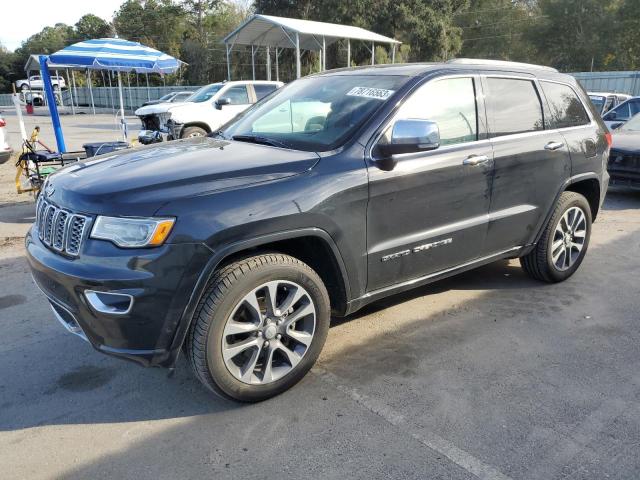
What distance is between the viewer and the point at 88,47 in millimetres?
12242

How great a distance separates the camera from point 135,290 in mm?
2475

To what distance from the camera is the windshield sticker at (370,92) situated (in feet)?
11.1

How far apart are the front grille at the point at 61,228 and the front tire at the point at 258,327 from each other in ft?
2.22

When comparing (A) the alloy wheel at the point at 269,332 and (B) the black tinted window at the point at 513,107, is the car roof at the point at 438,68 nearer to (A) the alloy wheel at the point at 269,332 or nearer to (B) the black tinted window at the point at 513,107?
(B) the black tinted window at the point at 513,107

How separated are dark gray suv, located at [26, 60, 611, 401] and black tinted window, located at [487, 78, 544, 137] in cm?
2

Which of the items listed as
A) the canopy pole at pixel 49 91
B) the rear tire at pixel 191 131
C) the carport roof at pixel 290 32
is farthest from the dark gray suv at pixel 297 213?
the carport roof at pixel 290 32

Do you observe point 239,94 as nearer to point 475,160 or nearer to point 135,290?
point 475,160

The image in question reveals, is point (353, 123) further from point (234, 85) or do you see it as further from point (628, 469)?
point (234, 85)

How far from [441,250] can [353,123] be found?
1.04 meters

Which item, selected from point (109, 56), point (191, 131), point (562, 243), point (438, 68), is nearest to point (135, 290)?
point (438, 68)

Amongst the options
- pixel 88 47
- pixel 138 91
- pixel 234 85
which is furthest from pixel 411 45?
pixel 88 47

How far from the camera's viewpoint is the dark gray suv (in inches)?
100.0

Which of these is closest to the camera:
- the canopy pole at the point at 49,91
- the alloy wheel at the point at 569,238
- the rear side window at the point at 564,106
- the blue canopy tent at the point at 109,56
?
the rear side window at the point at 564,106

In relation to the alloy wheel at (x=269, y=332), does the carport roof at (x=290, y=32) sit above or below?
above
